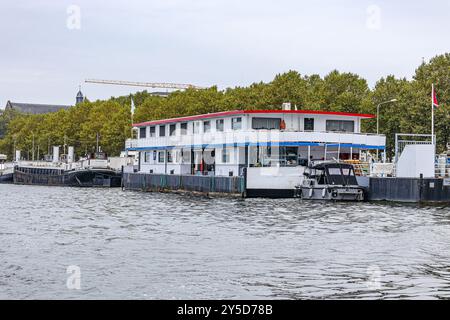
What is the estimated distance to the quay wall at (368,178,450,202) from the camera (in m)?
51.9

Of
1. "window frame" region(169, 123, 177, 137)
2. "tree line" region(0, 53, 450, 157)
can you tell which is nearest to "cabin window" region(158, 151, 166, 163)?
"window frame" region(169, 123, 177, 137)

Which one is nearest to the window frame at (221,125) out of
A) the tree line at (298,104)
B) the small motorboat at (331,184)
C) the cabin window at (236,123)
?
the cabin window at (236,123)

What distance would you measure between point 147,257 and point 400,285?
28.6 ft

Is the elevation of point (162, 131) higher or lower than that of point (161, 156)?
higher

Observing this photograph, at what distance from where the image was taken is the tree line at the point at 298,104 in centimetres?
8456

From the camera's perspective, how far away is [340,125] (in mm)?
67375

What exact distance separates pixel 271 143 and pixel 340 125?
8.66 meters

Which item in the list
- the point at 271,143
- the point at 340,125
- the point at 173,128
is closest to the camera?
the point at 271,143

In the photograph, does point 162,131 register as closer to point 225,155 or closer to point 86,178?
point 225,155

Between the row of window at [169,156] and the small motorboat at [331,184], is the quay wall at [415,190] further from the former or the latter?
the row of window at [169,156]

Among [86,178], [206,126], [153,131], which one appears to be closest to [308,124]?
[206,126]

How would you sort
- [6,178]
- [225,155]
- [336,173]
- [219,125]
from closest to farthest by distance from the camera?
[336,173] → [225,155] → [219,125] → [6,178]

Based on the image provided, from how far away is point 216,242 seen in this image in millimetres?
28703

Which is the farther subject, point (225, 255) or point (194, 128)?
point (194, 128)
